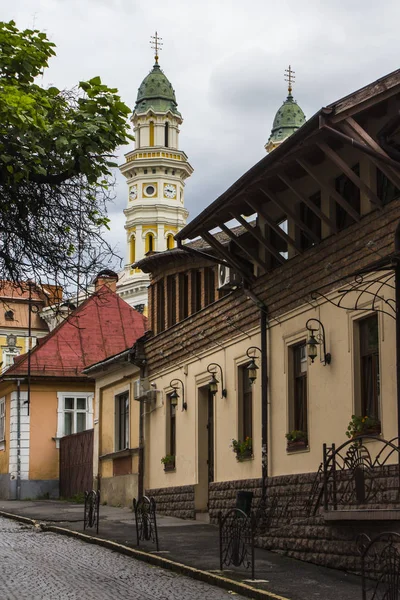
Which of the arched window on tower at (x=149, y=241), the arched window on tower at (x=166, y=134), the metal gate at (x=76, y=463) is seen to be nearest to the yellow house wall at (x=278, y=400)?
the metal gate at (x=76, y=463)

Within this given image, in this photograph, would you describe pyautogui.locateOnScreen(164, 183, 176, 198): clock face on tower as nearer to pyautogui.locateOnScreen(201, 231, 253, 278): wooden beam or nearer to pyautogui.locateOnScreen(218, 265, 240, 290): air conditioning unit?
pyautogui.locateOnScreen(218, 265, 240, 290): air conditioning unit

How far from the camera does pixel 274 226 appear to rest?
19672 mm

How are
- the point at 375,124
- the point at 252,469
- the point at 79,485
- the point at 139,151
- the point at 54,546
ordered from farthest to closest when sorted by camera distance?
the point at 139,151 < the point at 79,485 < the point at 252,469 < the point at 54,546 < the point at 375,124

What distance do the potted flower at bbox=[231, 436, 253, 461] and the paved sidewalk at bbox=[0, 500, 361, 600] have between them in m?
1.47

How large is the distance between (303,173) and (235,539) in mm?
6748

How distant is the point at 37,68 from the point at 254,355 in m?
10.4

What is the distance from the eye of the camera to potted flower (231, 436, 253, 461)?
2092cm

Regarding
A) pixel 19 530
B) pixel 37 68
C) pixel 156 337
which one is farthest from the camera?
pixel 156 337

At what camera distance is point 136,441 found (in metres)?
28.0

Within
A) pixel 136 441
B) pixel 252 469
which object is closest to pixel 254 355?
pixel 252 469

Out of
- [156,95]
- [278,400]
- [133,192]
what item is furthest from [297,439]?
[156,95]

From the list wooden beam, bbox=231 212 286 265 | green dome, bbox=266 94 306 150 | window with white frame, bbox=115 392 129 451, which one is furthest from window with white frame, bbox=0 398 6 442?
green dome, bbox=266 94 306 150

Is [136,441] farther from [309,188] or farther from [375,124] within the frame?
[375,124]

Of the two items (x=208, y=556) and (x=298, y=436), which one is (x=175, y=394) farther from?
(x=208, y=556)
